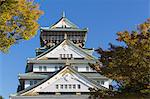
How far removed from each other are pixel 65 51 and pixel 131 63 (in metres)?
24.6

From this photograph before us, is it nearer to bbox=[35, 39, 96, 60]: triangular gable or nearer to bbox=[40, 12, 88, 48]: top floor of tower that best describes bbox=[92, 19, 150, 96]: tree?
bbox=[35, 39, 96, 60]: triangular gable

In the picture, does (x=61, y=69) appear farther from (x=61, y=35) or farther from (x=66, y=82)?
Answer: (x=61, y=35)

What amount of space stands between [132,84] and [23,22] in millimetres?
8712

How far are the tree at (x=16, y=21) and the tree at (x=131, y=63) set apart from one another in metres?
7.94

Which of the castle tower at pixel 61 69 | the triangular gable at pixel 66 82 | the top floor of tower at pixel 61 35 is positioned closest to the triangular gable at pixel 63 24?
the castle tower at pixel 61 69

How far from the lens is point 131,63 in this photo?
70.0ft

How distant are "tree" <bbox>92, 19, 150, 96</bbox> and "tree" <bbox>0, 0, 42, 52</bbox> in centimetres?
794

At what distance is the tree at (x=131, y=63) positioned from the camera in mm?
20953

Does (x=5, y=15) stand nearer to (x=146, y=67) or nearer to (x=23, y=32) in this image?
(x=23, y=32)

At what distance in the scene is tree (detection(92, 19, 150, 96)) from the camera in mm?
20953

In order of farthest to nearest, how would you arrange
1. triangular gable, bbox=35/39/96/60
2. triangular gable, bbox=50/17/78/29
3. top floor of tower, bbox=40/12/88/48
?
triangular gable, bbox=50/17/78/29 → top floor of tower, bbox=40/12/88/48 → triangular gable, bbox=35/39/96/60

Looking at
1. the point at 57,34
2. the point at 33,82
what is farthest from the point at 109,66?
the point at 57,34

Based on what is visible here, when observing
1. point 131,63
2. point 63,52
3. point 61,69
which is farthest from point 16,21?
point 63,52

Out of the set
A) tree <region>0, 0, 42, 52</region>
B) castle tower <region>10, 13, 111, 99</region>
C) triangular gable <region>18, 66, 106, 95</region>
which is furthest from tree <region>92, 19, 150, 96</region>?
triangular gable <region>18, 66, 106, 95</region>
